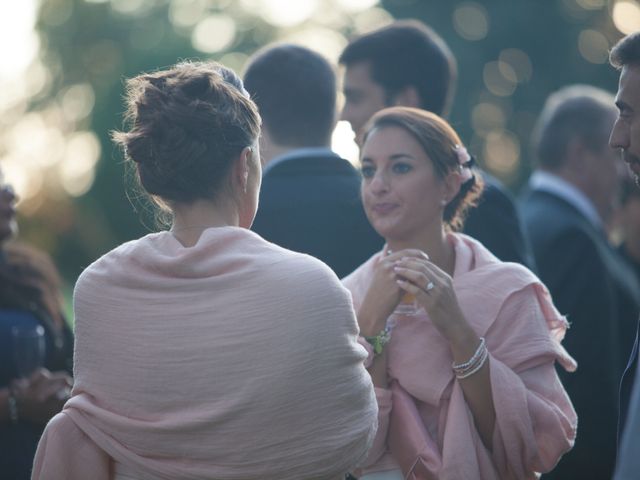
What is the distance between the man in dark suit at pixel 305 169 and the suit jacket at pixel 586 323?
5.41ft

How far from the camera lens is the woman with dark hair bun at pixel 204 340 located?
3.44 meters

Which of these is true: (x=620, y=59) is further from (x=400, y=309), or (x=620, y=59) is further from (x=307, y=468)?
(x=307, y=468)

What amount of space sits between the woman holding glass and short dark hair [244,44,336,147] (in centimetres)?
92

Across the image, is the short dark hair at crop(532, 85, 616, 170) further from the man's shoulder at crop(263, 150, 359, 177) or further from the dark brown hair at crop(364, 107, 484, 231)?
the dark brown hair at crop(364, 107, 484, 231)

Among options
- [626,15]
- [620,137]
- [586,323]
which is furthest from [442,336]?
[626,15]

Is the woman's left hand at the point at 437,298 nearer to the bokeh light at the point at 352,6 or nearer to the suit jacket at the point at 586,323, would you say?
the suit jacket at the point at 586,323

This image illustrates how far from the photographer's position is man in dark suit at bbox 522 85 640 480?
6.13m

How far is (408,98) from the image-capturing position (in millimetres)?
5730

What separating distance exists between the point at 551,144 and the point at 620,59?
10.4ft

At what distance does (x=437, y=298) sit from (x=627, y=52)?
3.61ft

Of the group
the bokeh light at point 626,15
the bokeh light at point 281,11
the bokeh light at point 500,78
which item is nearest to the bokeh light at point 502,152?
the bokeh light at point 500,78

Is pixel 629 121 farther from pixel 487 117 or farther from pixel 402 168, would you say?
pixel 487 117

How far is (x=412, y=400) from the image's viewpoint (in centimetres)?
418

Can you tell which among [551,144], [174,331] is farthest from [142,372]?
[551,144]
